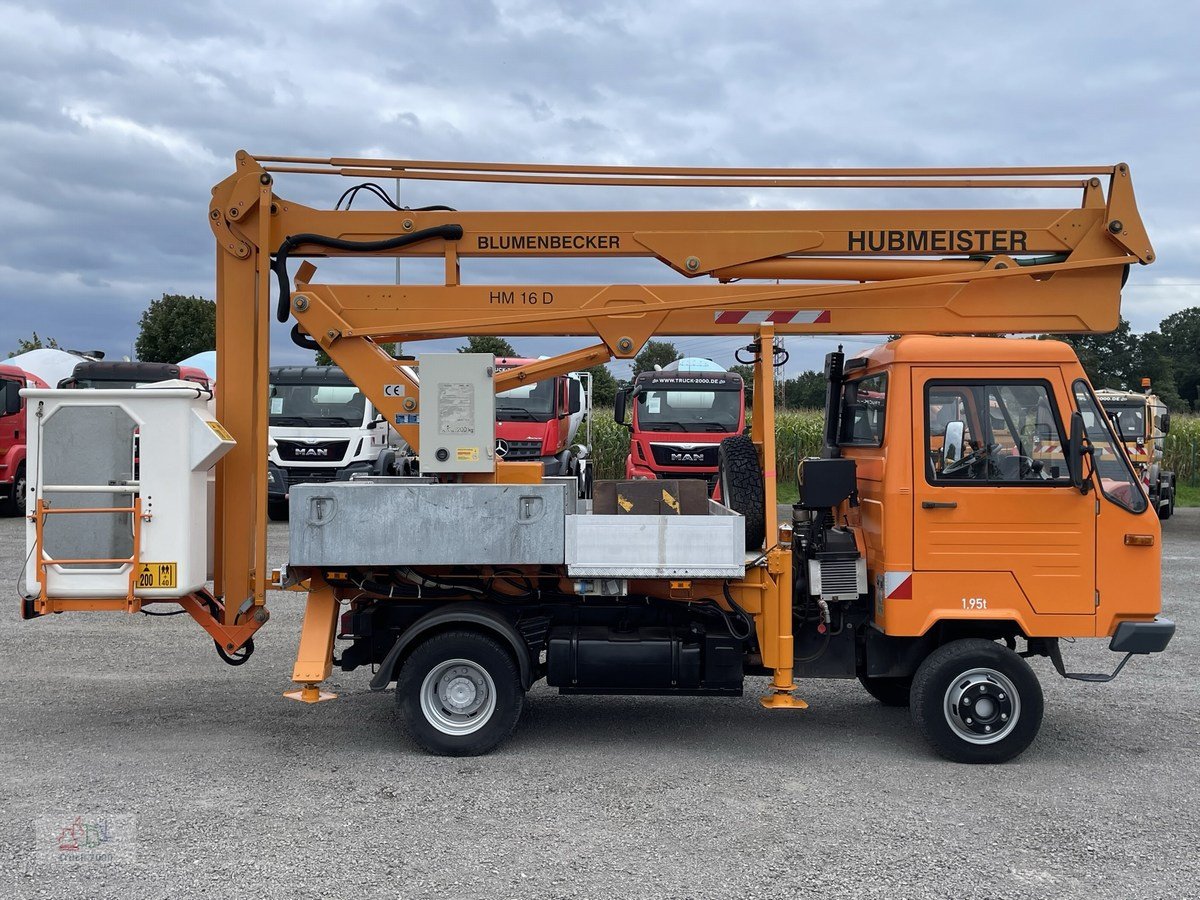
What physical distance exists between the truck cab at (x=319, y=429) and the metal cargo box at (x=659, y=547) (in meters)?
12.3

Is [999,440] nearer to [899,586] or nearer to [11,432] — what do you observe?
[899,586]

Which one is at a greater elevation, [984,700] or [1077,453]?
[1077,453]

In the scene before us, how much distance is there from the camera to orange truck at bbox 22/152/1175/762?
19.3 ft

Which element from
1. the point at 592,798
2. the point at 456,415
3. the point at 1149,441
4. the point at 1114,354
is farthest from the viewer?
the point at 1114,354

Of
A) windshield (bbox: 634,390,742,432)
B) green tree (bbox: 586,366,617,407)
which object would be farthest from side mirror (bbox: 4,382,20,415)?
green tree (bbox: 586,366,617,407)

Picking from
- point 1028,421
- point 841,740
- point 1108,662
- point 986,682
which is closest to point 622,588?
point 841,740

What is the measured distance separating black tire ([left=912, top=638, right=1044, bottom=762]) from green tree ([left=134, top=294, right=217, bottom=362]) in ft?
138

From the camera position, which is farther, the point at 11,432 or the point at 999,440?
the point at 11,432

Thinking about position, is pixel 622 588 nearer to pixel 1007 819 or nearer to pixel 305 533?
pixel 305 533

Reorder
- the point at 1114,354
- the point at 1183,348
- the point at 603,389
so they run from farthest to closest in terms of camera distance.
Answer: the point at 1183,348 → the point at 1114,354 → the point at 603,389

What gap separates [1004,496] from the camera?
5.94 m

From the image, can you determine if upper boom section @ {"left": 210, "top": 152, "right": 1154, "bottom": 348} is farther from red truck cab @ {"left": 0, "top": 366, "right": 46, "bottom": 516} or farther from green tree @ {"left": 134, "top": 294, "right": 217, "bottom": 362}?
green tree @ {"left": 134, "top": 294, "right": 217, "bottom": 362}

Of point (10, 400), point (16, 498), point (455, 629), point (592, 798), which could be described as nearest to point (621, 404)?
point (10, 400)

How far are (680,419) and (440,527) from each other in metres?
12.6
